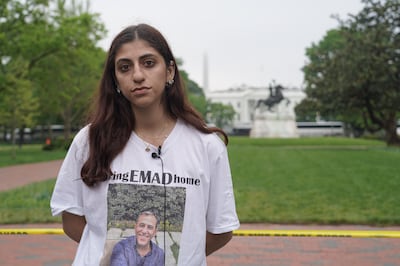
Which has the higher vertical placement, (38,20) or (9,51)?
(38,20)

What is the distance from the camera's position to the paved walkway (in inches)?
219

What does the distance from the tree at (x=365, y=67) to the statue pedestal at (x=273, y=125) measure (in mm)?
16565

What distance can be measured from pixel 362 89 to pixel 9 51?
58.7 feet

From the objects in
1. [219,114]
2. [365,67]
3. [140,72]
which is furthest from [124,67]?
[219,114]

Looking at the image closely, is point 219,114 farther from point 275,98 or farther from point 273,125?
point 275,98

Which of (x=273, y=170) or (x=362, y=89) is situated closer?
(x=273, y=170)

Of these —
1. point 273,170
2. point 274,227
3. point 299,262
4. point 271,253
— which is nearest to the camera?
point 299,262

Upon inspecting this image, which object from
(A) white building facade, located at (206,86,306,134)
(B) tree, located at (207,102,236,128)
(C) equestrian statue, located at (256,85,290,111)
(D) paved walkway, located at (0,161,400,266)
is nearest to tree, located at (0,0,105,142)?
(D) paved walkway, located at (0,161,400,266)

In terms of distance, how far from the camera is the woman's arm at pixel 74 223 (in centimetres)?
194

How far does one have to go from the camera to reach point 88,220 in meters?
1.82

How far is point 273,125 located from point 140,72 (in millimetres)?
48565

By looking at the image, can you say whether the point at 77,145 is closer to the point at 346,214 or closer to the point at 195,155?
the point at 195,155

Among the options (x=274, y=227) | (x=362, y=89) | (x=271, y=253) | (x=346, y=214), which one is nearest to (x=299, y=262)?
(x=271, y=253)

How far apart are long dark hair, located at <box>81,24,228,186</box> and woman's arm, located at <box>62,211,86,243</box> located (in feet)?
0.69
